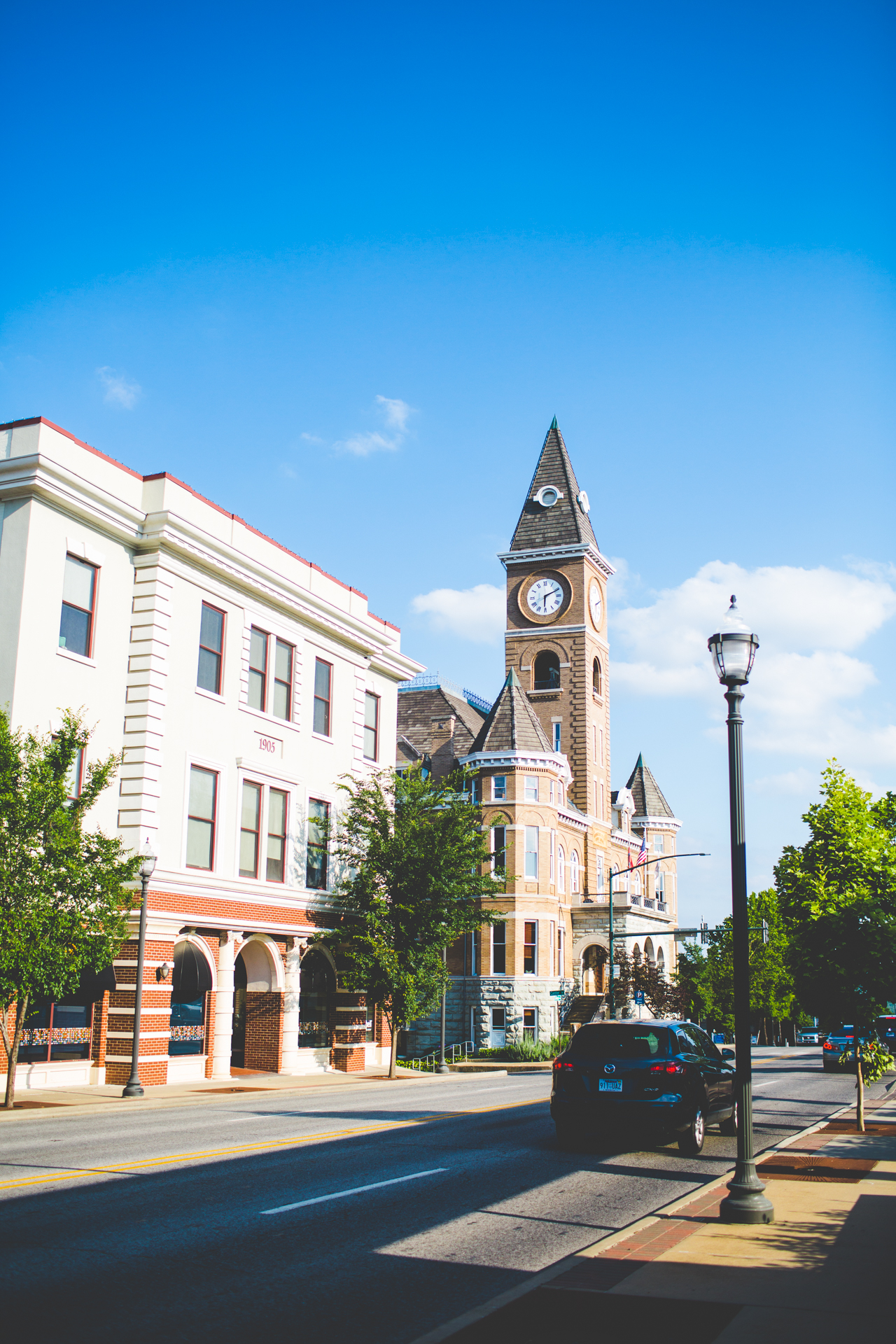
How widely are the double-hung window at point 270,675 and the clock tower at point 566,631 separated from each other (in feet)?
103

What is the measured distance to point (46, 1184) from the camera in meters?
10.8

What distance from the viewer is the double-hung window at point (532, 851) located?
51875 millimetres

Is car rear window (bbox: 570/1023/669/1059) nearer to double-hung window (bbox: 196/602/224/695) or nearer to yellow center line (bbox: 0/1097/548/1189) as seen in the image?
yellow center line (bbox: 0/1097/548/1189)

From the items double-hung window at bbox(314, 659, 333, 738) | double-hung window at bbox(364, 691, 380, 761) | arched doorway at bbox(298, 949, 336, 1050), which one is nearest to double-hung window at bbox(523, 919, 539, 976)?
double-hung window at bbox(364, 691, 380, 761)

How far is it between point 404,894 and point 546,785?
22787 mm

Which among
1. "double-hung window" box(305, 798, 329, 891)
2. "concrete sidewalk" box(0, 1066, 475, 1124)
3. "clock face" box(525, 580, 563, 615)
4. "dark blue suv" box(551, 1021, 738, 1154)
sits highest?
"clock face" box(525, 580, 563, 615)

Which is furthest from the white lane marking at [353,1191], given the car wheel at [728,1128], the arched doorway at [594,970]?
the arched doorway at [594,970]

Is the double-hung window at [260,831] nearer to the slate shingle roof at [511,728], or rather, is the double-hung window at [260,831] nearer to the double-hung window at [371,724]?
the double-hung window at [371,724]

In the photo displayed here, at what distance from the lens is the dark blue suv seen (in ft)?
43.3

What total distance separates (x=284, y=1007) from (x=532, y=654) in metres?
35.7

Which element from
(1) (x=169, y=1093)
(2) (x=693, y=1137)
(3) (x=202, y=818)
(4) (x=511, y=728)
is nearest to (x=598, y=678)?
(4) (x=511, y=728)

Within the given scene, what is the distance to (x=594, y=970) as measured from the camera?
59.0 m

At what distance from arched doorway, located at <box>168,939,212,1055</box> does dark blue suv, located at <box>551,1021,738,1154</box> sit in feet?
47.1

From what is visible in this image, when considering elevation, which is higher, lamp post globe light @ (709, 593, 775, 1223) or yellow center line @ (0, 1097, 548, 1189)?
lamp post globe light @ (709, 593, 775, 1223)
